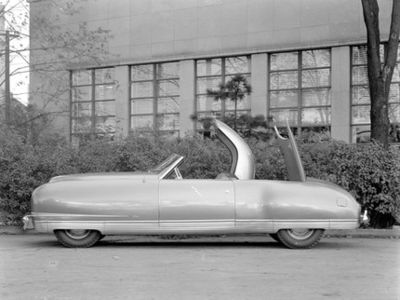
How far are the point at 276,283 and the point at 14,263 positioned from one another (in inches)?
133

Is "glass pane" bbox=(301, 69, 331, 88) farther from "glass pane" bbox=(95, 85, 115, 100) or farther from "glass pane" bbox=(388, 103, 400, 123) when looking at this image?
"glass pane" bbox=(95, 85, 115, 100)

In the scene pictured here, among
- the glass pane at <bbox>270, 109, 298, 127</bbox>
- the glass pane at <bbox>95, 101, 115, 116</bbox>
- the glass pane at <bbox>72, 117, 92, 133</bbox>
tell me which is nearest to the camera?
the glass pane at <bbox>270, 109, 298, 127</bbox>

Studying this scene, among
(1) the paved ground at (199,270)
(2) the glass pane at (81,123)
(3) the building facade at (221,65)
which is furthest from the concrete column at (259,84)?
(1) the paved ground at (199,270)

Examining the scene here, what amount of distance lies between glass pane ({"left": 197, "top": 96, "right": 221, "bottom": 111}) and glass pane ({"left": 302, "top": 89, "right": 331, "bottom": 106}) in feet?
10.5

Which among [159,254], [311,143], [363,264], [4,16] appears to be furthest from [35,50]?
[363,264]

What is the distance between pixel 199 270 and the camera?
696 cm

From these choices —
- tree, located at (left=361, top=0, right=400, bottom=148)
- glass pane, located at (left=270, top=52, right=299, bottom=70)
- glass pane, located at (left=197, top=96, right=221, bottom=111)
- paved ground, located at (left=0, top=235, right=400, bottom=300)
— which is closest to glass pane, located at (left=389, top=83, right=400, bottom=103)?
glass pane, located at (left=270, top=52, right=299, bottom=70)

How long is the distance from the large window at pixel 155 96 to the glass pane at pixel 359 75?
660cm

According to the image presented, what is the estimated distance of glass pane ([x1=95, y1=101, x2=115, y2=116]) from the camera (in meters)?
24.2

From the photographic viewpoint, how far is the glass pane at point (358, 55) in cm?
2075

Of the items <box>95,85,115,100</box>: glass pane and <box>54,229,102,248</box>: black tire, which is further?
<box>95,85,115,100</box>: glass pane

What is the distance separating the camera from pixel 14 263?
7.55 meters

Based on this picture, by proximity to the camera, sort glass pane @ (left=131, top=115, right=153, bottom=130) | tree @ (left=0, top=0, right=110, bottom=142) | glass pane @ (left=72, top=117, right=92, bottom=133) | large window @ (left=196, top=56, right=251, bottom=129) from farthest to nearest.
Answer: glass pane @ (left=131, top=115, right=153, bottom=130) < glass pane @ (left=72, top=117, right=92, bottom=133) < large window @ (left=196, top=56, right=251, bottom=129) < tree @ (left=0, top=0, right=110, bottom=142)

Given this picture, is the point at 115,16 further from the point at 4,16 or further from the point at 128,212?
the point at 128,212
